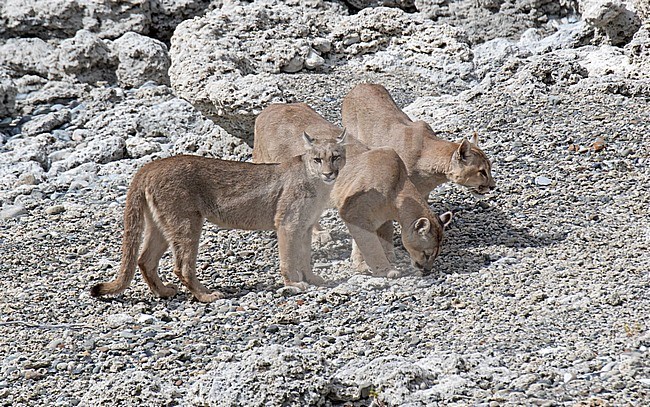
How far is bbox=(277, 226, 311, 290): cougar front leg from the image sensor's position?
8.48 metres

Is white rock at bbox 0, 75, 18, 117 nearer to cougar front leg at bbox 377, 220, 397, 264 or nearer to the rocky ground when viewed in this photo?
the rocky ground

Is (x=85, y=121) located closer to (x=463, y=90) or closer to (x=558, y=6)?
(x=463, y=90)

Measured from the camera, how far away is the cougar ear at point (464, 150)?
936 centimetres

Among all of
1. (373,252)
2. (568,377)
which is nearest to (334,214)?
(373,252)

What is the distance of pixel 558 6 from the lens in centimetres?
1595

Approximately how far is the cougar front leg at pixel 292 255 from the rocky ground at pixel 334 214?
0.21 meters

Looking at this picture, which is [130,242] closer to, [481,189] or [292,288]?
[292,288]

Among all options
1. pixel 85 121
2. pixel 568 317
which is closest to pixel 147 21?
pixel 85 121

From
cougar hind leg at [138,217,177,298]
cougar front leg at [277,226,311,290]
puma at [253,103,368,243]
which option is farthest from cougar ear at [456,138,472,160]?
cougar hind leg at [138,217,177,298]

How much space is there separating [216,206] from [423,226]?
1.88 meters

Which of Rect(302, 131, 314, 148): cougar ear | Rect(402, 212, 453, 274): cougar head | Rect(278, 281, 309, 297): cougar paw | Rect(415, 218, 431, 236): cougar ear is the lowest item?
Rect(278, 281, 309, 297): cougar paw

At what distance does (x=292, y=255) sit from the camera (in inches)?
338

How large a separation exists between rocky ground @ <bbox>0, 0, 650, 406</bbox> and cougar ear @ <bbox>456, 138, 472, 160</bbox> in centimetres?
70

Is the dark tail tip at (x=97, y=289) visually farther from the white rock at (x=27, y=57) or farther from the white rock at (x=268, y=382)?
the white rock at (x=27, y=57)
